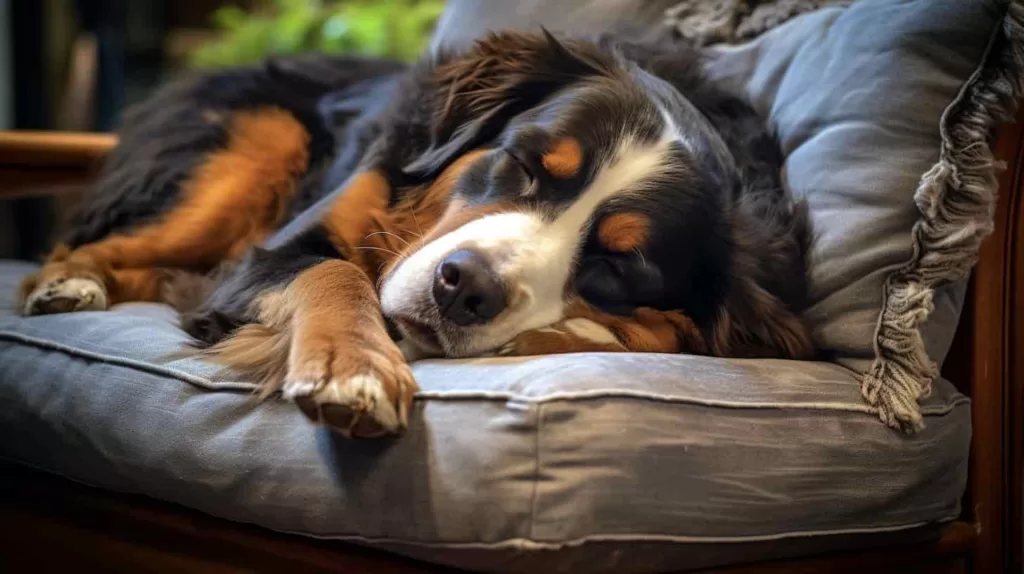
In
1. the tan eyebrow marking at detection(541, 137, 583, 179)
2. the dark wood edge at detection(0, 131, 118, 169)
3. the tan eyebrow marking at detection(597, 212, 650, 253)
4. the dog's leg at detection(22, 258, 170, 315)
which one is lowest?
the dog's leg at detection(22, 258, 170, 315)

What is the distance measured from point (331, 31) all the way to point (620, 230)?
240 centimetres

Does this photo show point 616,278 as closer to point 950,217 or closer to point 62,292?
point 950,217

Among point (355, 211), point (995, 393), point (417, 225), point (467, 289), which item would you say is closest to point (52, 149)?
point (355, 211)

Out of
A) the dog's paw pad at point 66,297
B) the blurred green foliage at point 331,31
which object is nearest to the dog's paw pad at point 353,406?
the dog's paw pad at point 66,297

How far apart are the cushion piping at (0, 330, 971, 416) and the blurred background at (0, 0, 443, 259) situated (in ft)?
6.39

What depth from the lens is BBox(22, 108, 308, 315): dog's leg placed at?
73.5 inches

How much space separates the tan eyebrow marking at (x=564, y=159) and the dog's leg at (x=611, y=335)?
209mm

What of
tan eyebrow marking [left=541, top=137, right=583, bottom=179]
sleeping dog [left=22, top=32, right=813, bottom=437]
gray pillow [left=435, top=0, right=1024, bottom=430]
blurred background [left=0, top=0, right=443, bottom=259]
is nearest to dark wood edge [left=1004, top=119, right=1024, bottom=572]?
gray pillow [left=435, top=0, right=1024, bottom=430]

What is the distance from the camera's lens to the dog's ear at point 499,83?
1566 mm

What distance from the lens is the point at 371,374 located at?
1.07 meters

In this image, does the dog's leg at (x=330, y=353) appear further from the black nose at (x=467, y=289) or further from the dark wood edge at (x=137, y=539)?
the dark wood edge at (x=137, y=539)

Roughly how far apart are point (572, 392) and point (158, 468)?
24.7 inches

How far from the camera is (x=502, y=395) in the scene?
41.4 inches

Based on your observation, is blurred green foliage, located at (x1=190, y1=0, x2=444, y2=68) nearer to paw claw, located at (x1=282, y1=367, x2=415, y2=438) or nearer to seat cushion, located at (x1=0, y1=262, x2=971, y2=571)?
seat cushion, located at (x1=0, y1=262, x2=971, y2=571)
